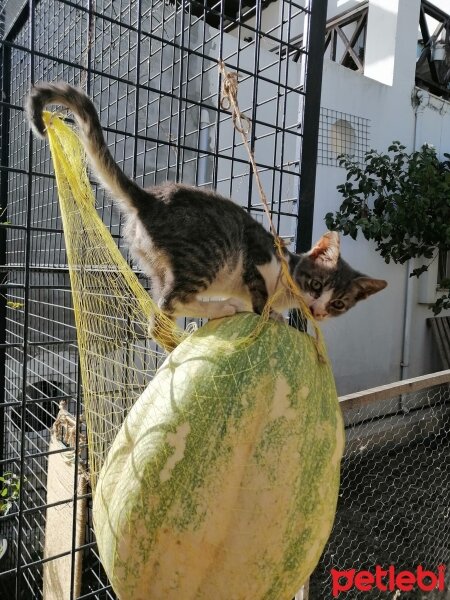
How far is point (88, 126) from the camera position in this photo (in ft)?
3.13

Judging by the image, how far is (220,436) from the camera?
1.90 ft

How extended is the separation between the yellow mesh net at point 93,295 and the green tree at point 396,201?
302cm

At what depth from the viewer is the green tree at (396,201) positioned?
3.79 metres

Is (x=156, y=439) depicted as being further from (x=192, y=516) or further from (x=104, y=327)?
(x=104, y=327)

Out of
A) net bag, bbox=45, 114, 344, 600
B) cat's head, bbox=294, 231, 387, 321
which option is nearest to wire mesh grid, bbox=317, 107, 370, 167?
cat's head, bbox=294, 231, 387, 321

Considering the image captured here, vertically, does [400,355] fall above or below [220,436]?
below

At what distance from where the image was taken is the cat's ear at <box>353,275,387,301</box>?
1.24m

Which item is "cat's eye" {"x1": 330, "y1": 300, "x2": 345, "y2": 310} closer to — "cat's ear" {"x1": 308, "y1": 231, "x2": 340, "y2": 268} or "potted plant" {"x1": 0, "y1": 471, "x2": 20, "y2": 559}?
"cat's ear" {"x1": 308, "y1": 231, "x2": 340, "y2": 268}

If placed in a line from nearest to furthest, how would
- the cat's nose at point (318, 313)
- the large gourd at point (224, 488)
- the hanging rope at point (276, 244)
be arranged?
the large gourd at point (224, 488) < the hanging rope at point (276, 244) < the cat's nose at point (318, 313)

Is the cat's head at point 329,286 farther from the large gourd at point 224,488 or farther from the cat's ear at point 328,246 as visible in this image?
the large gourd at point 224,488

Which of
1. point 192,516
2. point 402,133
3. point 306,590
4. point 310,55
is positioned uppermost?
point 402,133

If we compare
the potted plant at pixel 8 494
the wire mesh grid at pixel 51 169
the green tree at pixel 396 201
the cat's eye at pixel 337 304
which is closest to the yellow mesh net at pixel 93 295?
the wire mesh grid at pixel 51 169

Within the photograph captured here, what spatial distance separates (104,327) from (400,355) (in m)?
3.99

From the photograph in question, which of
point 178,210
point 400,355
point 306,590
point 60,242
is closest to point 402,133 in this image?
point 400,355
